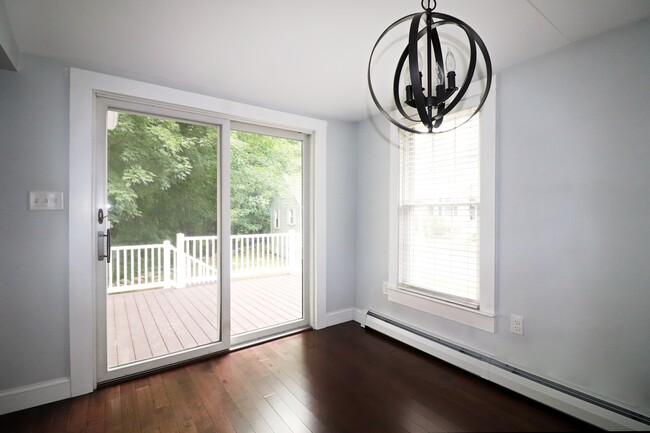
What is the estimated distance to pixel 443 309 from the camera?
8.48 ft

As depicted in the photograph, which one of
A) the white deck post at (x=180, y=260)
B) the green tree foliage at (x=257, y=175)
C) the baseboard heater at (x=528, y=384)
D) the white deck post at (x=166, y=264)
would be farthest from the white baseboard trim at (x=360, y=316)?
the white deck post at (x=166, y=264)

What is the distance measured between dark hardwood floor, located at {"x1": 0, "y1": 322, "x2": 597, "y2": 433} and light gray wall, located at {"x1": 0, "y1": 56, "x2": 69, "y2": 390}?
367 mm

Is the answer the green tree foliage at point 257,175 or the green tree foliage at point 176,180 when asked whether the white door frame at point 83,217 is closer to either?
the green tree foliage at point 176,180

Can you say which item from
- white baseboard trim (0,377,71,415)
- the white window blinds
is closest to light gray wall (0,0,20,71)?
white baseboard trim (0,377,71,415)

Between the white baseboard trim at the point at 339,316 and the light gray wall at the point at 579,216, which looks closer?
the light gray wall at the point at 579,216

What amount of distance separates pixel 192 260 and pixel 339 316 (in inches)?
67.9

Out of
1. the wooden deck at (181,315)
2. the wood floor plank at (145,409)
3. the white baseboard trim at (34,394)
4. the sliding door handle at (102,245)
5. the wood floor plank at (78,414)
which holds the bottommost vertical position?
Result: the wood floor plank at (78,414)

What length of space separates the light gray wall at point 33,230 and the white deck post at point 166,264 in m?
0.63

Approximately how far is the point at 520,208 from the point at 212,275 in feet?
8.31

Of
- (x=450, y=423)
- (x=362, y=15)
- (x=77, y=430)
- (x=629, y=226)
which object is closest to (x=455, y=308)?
(x=450, y=423)

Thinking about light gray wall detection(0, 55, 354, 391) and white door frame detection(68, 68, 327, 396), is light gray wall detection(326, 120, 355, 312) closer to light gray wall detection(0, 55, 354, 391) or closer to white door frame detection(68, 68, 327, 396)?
white door frame detection(68, 68, 327, 396)

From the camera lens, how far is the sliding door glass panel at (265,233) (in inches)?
115

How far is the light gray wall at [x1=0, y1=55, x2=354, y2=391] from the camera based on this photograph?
193 cm

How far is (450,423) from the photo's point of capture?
1.76 meters
